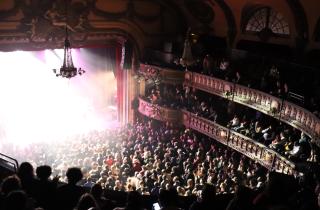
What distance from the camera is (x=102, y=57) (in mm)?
23547

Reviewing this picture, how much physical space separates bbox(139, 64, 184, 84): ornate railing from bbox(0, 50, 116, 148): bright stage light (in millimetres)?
5211

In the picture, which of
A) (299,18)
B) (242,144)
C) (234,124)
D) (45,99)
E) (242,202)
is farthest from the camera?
(45,99)

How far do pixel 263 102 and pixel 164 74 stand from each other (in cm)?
662

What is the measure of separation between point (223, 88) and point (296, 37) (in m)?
3.76

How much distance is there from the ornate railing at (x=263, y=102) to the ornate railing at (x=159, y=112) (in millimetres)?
1730

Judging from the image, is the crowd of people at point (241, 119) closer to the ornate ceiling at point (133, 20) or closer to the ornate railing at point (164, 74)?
the ornate railing at point (164, 74)

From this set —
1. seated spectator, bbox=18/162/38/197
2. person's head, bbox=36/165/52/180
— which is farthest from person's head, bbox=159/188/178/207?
seated spectator, bbox=18/162/38/197

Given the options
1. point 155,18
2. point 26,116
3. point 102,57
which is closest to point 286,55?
point 155,18

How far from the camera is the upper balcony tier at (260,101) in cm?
1151

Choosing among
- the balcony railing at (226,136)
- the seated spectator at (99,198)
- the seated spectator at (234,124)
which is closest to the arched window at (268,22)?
the seated spectator at (234,124)

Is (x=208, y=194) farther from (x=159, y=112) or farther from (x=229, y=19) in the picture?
(x=159, y=112)

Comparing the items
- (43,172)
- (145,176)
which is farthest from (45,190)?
(145,176)

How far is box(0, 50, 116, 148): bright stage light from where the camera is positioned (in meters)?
21.7

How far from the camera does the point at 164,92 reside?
2061cm
